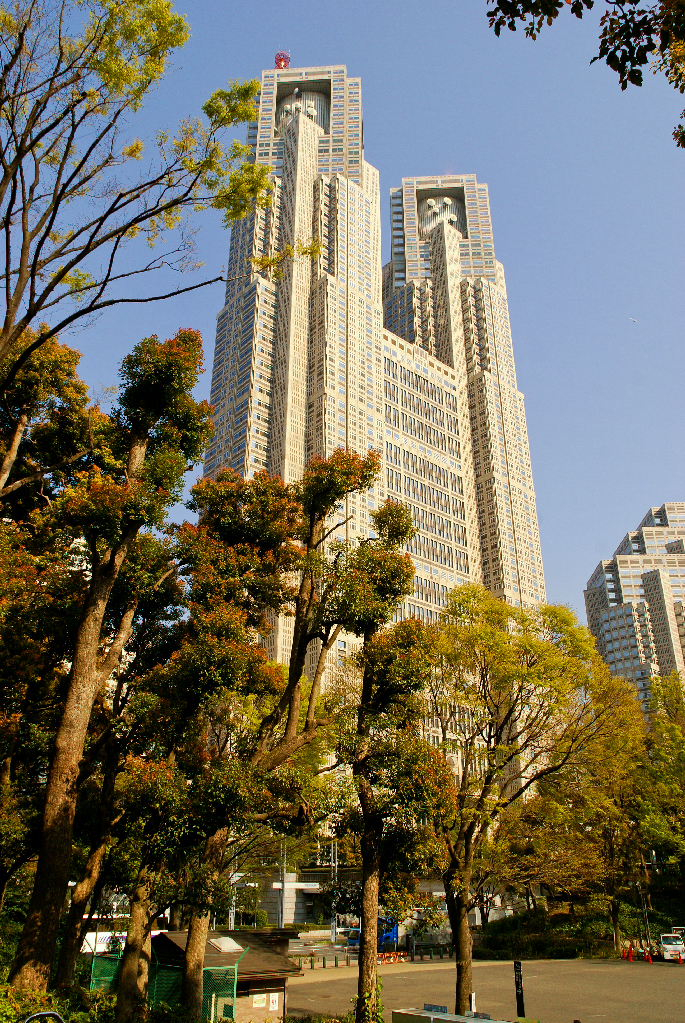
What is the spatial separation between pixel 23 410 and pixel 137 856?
12488 millimetres

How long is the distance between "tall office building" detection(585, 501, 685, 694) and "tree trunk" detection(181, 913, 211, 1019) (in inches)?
5078

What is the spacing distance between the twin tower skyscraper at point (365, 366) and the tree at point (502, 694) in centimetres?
4184

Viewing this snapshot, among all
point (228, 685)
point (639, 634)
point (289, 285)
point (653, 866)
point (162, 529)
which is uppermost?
point (289, 285)

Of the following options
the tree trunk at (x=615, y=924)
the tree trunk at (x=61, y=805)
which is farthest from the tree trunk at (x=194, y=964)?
the tree trunk at (x=615, y=924)

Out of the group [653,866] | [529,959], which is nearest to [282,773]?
[529,959]

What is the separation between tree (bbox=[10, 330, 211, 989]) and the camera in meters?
10.7

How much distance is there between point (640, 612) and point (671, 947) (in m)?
124

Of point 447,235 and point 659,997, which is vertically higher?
point 447,235

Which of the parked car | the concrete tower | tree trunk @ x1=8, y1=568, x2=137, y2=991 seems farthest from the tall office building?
tree trunk @ x1=8, y1=568, x2=137, y2=991

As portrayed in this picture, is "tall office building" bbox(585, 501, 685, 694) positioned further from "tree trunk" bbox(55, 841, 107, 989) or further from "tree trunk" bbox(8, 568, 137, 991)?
"tree trunk" bbox(8, 568, 137, 991)

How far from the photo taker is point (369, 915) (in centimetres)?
1336

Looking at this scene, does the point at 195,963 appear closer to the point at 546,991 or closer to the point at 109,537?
the point at 109,537

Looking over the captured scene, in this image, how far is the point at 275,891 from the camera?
50.3 metres

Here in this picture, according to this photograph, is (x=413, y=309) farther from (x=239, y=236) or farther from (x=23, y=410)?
(x=23, y=410)
